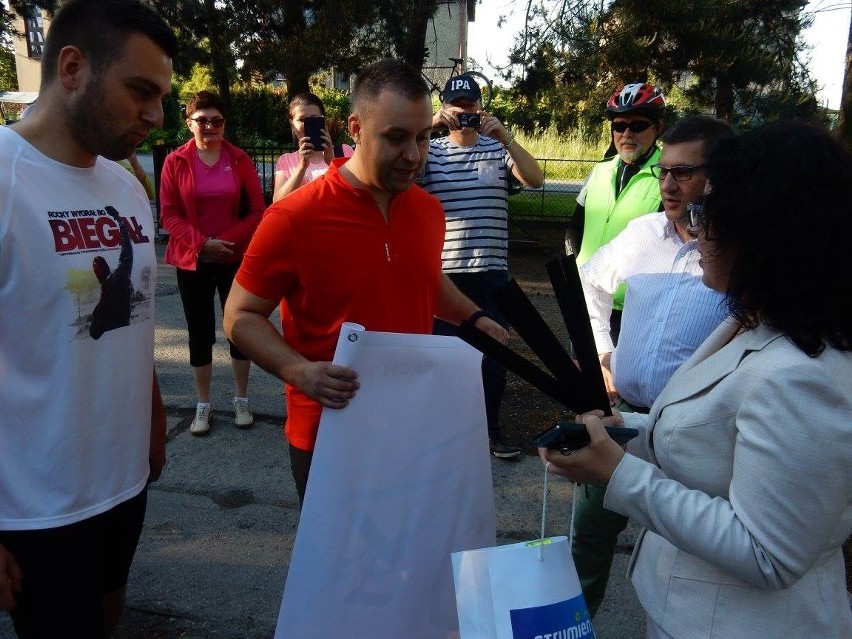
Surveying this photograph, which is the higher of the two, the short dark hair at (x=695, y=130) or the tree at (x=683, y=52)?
the tree at (x=683, y=52)

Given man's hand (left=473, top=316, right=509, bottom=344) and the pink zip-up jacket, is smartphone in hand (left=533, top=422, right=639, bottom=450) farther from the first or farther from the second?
the pink zip-up jacket

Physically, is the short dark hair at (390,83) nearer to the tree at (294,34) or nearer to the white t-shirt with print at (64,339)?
the white t-shirt with print at (64,339)

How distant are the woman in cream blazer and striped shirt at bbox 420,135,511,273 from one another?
2677 millimetres

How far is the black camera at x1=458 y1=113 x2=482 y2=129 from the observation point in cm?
406

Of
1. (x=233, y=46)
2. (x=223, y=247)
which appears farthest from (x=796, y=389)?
(x=233, y=46)

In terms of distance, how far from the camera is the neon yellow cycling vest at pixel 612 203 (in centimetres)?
328

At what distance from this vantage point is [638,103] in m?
3.51

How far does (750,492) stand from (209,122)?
13.0 feet

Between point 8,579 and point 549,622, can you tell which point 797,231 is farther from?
point 8,579

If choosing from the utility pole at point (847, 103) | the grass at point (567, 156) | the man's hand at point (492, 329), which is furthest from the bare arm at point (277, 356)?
the grass at point (567, 156)

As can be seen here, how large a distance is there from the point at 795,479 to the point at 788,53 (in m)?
7.65

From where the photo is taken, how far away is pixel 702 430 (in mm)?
1410

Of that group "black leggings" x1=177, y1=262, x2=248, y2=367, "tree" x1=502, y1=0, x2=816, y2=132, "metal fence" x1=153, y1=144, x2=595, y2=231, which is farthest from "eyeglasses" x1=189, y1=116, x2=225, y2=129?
"metal fence" x1=153, y1=144, x2=595, y2=231

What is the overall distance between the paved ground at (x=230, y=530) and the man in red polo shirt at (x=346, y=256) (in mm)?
840
